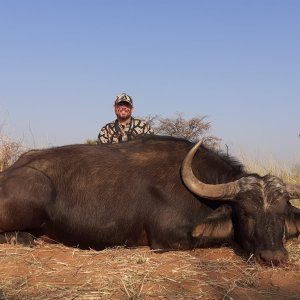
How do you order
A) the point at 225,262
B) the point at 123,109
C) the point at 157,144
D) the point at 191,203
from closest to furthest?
the point at 225,262
the point at 191,203
the point at 157,144
the point at 123,109

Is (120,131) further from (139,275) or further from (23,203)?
(139,275)

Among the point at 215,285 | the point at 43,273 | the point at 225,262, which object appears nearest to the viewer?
the point at 215,285

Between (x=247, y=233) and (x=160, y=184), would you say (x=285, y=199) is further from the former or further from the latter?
(x=160, y=184)

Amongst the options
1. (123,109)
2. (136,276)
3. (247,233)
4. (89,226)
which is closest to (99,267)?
(136,276)

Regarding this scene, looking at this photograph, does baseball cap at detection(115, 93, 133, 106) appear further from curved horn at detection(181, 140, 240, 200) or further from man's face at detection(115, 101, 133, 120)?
curved horn at detection(181, 140, 240, 200)

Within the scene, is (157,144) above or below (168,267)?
above

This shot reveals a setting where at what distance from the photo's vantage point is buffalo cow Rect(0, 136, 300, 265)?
Result: 477 cm

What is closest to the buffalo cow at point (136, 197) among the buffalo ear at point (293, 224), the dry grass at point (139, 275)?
the buffalo ear at point (293, 224)

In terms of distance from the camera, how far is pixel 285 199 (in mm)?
4520

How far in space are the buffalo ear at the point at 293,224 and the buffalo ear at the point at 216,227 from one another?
583 millimetres

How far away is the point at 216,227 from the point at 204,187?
0.43 m

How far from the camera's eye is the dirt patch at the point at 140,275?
3.41 meters

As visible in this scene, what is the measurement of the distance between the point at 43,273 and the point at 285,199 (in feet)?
7.82

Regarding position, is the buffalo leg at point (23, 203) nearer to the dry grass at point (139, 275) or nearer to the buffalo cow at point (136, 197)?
the buffalo cow at point (136, 197)
